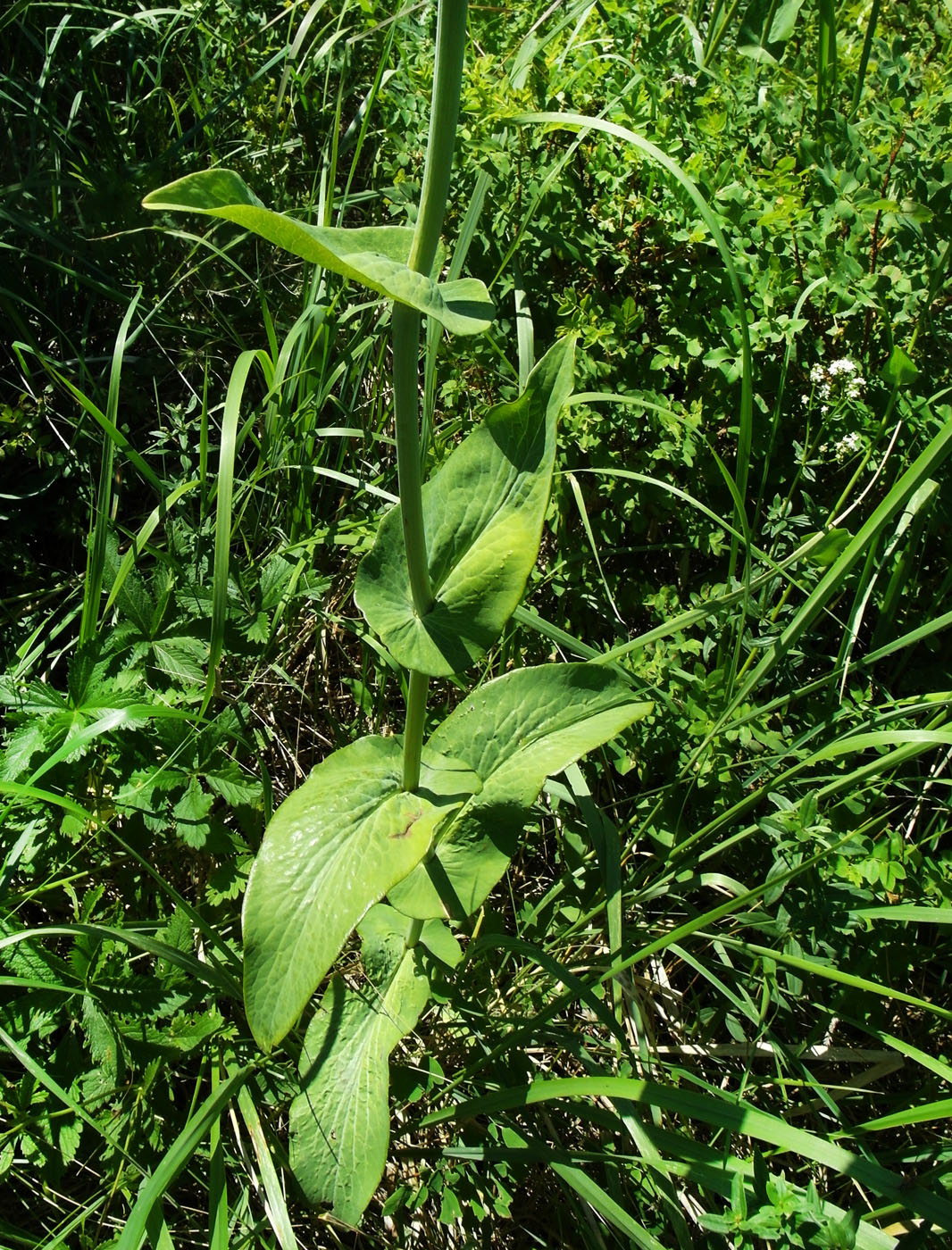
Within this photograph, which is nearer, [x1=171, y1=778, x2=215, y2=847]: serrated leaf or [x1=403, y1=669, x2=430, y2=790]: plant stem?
[x1=403, y1=669, x2=430, y2=790]: plant stem

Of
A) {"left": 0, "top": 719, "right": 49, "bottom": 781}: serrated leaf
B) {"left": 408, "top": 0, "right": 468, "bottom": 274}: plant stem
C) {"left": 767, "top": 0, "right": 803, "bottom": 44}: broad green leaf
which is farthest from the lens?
{"left": 767, "top": 0, "right": 803, "bottom": 44}: broad green leaf

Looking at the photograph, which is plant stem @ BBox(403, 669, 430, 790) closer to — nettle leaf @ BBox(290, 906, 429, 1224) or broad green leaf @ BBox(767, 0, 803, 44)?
nettle leaf @ BBox(290, 906, 429, 1224)

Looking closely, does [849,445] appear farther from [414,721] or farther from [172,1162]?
[172,1162]

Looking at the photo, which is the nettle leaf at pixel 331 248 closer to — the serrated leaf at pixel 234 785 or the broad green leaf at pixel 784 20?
the serrated leaf at pixel 234 785

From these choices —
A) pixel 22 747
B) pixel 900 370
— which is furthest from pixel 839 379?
pixel 22 747

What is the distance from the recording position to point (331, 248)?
1031 mm

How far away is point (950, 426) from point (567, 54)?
154 cm

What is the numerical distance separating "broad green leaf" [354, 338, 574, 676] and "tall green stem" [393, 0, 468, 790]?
49mm

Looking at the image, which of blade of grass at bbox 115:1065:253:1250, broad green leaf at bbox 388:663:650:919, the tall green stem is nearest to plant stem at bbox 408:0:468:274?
the tall green stem

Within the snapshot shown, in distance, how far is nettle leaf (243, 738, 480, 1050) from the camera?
1.34 meters

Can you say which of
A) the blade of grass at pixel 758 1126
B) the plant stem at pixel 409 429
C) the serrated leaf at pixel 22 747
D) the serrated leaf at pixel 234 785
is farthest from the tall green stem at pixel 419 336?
the serrated leaf at pixel 22 747

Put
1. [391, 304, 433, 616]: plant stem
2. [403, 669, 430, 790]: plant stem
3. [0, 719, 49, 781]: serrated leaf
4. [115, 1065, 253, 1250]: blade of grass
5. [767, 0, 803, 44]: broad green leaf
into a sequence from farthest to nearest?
[767, 0, 803, 44]: broad green leaf, [0, 719, 49, 781]: serrated leaf, [403, 669, 430, 790]: plant stem, [115, 1065, 253, 1250]: blade of grass, [391, 304, 433, 616]: plant stem

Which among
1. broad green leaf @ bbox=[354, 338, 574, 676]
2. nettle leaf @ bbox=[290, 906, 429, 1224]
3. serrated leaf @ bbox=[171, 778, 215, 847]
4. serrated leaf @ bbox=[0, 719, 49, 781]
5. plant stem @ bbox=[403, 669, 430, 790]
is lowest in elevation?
nettle leaf @ bbox=[290, 906, 429, 1224]

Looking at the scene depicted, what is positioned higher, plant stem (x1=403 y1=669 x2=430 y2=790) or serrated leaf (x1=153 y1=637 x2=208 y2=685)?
plant stem (x1=403 y1=669 x2=430 y2=790)
